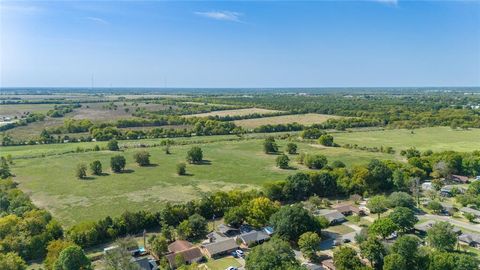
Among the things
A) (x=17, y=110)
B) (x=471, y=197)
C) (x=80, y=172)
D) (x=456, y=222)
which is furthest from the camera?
(x=17, y=110)

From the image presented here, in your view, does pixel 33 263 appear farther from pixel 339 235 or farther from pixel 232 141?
pixel 232 141

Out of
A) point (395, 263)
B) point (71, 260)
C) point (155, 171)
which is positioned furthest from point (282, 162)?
point (71, 260)

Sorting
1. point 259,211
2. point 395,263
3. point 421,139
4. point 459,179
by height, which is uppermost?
point 421,139

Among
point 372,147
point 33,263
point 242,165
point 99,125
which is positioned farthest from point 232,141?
point 33,263

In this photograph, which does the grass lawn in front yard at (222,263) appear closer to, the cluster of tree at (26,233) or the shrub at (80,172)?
the cluster of tree at (26,233)

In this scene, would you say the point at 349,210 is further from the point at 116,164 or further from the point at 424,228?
the point at 116,164

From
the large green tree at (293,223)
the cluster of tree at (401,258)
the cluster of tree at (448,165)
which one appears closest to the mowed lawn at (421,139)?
the cluster of tree at (448,165)

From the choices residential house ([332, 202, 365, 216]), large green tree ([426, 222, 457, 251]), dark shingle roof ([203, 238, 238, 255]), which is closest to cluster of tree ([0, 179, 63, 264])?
dark shingle roof ([203, 238, 238, 255])

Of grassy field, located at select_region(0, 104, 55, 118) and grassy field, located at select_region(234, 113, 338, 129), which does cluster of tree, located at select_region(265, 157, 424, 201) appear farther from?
grassy field, located at select_region(0, 104, 55, 118)
